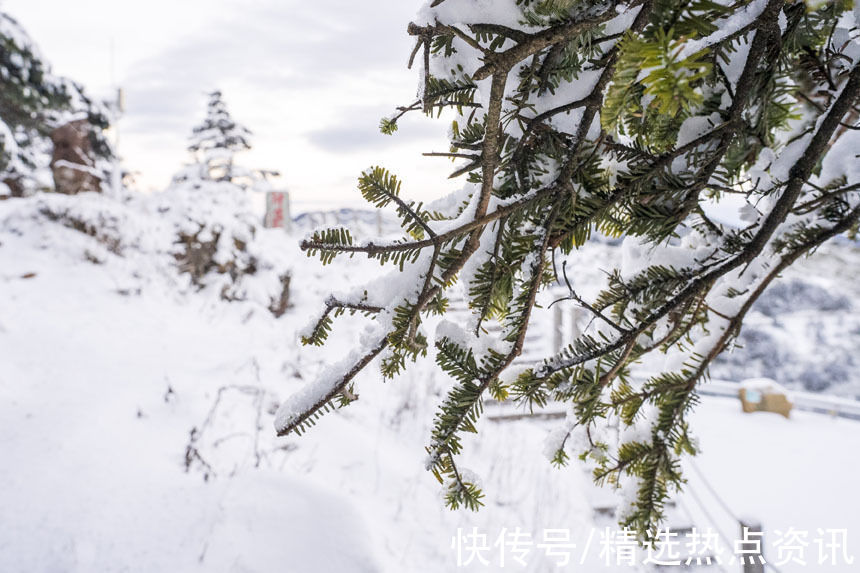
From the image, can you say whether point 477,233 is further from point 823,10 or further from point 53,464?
point 53,464

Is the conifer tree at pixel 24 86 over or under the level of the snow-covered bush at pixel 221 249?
over

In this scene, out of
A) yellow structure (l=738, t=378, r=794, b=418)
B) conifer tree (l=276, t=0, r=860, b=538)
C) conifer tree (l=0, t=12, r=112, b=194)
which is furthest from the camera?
yellow structure (l=738, t=378, r=794, b=418)

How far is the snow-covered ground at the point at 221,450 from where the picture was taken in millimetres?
2270

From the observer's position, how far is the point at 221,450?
9.76ft

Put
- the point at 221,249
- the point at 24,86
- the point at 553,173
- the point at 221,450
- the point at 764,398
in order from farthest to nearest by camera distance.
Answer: the point at 764,398 → the point at 221,249 → the point at 24,86 → the point at 221,450 → the point at 553,173

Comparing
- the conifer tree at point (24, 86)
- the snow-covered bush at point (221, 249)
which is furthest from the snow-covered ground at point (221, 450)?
the conifer tree at point (24, 86)

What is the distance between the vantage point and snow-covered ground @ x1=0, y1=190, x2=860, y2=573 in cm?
227

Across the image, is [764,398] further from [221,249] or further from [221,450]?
[221,249]

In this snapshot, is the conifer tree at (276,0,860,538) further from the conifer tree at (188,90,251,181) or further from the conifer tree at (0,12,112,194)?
the conifer tree at (188,90,251,181)

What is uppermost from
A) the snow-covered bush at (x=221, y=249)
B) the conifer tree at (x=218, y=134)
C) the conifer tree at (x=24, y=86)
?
the conifer tree at (x=218, y=134)

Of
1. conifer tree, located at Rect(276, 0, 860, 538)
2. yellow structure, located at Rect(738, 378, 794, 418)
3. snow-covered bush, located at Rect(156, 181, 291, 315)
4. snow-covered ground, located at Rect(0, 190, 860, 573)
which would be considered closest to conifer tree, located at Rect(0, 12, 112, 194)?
snow-covered ground, located at Rect(0, 190, 860, 573)

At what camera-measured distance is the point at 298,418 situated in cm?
79

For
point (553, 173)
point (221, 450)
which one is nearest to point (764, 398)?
point (221, 450)

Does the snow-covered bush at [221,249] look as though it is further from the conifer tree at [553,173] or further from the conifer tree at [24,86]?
the conifer tree at [553,173]
